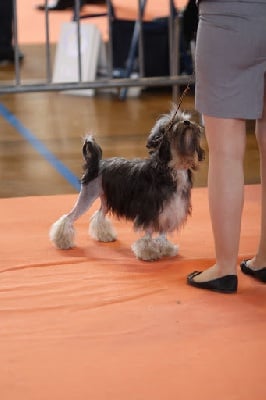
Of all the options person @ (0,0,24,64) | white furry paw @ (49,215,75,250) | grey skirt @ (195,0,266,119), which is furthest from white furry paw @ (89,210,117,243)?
person @ (0,0,24,64)

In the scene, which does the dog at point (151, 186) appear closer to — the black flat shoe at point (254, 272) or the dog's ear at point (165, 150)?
the dog's ear at point (165, 150)

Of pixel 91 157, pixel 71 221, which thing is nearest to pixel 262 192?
pixel 91 157

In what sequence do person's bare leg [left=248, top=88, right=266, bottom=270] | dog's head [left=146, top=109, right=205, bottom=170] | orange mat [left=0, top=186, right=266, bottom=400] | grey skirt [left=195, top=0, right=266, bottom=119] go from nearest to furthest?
1. orange mat [left=0, top=186, right=266, bottom=400]
2. grey skirt [left=195, top=0, right=266, bottom=119]
3. person's bare leg [left=248, top=88, right=266, bottom=270]
4. dog's head [left=146, top=109, right=205, bottom=170]

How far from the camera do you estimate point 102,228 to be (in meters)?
4.05

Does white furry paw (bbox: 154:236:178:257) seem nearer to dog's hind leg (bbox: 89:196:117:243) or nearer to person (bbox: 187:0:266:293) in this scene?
dog's hind leg (bbox: 89:196:117:243)

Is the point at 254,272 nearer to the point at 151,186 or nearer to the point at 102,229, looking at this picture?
the point at 151,186

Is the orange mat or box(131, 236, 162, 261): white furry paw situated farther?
box(131, 236, 162, 261): white furry paw

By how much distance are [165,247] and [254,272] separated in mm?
443

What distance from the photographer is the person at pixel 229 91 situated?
3.12 meters

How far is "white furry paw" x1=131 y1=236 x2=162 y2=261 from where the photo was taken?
12.5ft

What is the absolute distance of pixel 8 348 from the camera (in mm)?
2963

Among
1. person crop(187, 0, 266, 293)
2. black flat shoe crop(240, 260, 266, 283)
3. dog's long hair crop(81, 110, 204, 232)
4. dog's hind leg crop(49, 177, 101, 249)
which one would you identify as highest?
person crop(187, 0, 266, 293)

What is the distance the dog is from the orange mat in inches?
3.6

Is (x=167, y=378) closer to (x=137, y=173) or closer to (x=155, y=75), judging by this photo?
(x=137, y=173)
